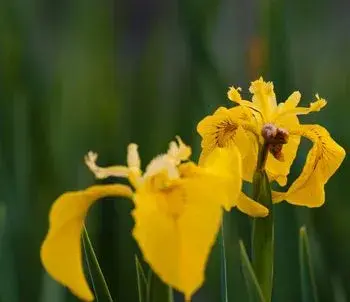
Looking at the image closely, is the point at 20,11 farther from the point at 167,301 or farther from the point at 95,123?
the point at 167,301

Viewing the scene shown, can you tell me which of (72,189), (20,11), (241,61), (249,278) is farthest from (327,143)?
(241,61)

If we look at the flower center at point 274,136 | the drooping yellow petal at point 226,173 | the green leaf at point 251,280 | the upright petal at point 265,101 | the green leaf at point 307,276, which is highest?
the upright petal at point 265,101

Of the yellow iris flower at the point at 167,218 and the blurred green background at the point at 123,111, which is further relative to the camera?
the blurred green background at the point at 123,111

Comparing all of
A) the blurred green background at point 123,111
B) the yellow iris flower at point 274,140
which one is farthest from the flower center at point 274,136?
the blurred green background at point 123,111

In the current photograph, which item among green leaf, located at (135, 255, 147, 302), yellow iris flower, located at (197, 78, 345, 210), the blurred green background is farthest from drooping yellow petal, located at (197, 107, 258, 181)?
the blurred green background

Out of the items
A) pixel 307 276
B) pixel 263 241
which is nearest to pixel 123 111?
pixel 307 276

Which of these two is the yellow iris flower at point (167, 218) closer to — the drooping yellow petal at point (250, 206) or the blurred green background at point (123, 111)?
the drooping yellow petal at point (250, 206)
